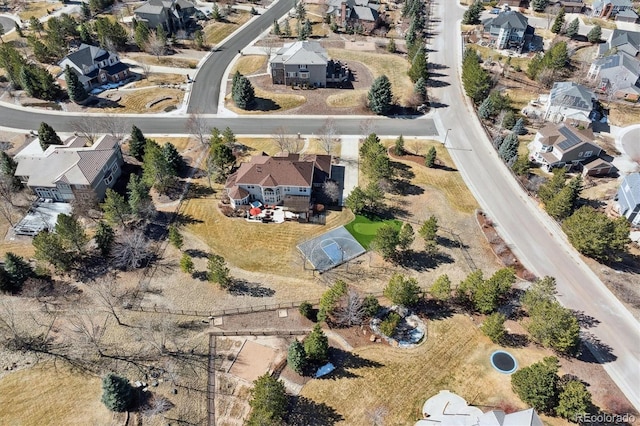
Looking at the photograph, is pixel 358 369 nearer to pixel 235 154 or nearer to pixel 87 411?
pixel 87 411

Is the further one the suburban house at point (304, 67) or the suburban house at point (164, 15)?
the suburban house at point (164, 15)

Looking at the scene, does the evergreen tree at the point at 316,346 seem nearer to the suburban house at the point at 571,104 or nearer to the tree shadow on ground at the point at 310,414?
the tree shadow on ground at the point at 310,414

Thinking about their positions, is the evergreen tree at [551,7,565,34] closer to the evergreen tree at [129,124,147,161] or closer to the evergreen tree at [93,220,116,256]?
the evergreen tree at [129,124,147,161]

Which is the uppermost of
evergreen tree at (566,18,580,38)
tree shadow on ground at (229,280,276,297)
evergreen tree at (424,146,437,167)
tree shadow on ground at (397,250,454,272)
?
evergreen tree at (566,18,580,38)

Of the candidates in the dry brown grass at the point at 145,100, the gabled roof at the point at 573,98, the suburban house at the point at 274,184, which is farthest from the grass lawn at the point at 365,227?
the dry brown grass at the point at 145,100

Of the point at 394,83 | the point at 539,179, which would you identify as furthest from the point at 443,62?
the point at 539,179

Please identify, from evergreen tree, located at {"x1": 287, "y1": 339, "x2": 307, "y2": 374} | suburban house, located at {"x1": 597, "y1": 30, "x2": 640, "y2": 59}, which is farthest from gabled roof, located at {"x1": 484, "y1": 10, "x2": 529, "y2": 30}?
evergreen tree, located at {"x1": 287, "y1": 339, "x2": 307, "y2": 374}
